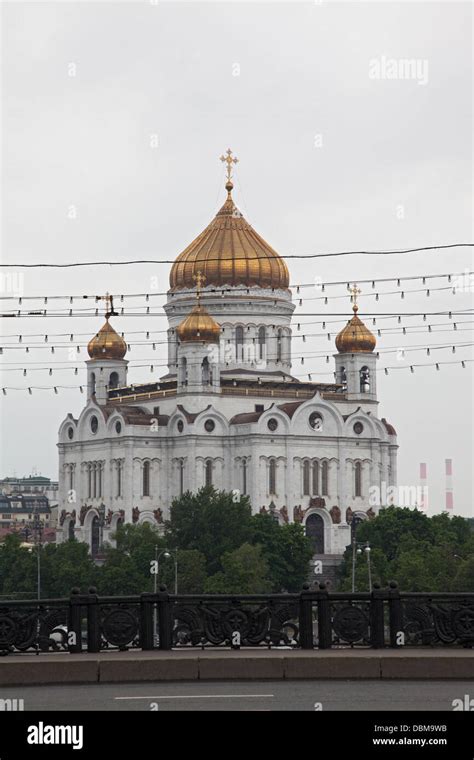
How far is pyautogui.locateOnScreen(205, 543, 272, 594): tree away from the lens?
78000 millimetres

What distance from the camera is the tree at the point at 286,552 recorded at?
87319mm

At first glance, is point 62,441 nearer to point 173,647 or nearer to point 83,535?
point 83,535

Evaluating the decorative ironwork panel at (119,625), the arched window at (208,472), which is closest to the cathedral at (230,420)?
the arched window at (208,472)

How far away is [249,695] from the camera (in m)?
20.5

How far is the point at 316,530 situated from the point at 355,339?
35.1 feet

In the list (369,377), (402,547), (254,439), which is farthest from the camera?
(369,377)

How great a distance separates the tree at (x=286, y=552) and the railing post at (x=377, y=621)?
63574mm

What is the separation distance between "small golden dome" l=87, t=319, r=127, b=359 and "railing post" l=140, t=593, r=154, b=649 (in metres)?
79.4

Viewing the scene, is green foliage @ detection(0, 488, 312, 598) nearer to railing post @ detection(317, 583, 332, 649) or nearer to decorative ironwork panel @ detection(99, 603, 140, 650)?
decorative ironwork panel @ detection(99, 603, 140, 650)

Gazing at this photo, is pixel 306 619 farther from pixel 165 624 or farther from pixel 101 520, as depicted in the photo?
pixel 101 520

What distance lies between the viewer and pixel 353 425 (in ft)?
330
